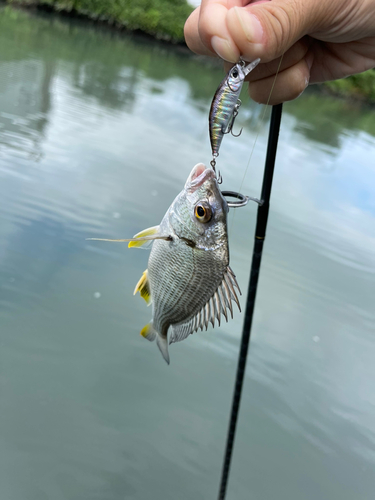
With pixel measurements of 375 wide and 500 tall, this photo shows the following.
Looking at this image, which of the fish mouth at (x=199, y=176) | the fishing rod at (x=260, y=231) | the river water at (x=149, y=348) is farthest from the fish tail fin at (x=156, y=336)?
the river water at (x=149, y=348)

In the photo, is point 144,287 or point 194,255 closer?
point 194,255

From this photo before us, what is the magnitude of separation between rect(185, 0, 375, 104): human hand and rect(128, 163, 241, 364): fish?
0.37m

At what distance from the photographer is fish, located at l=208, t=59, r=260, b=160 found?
1.09 m

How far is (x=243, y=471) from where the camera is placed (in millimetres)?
2635

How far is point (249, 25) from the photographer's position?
1.05 metres

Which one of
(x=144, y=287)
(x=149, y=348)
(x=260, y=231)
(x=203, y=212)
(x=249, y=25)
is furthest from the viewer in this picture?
(x=149, y=348)

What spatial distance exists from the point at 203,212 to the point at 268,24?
535mm

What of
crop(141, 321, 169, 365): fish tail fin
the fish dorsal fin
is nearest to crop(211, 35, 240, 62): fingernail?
the fish dorsal fin

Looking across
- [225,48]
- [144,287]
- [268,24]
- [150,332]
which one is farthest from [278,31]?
[150,332]

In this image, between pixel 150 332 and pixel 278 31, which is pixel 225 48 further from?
pixel 150 332

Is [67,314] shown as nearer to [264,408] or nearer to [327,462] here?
[264,408]

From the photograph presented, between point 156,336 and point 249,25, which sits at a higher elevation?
point 249,25

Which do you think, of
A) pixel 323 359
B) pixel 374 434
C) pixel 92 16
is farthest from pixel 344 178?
pixel 92 16

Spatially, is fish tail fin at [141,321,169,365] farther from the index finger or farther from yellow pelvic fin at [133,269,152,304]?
the index finger
